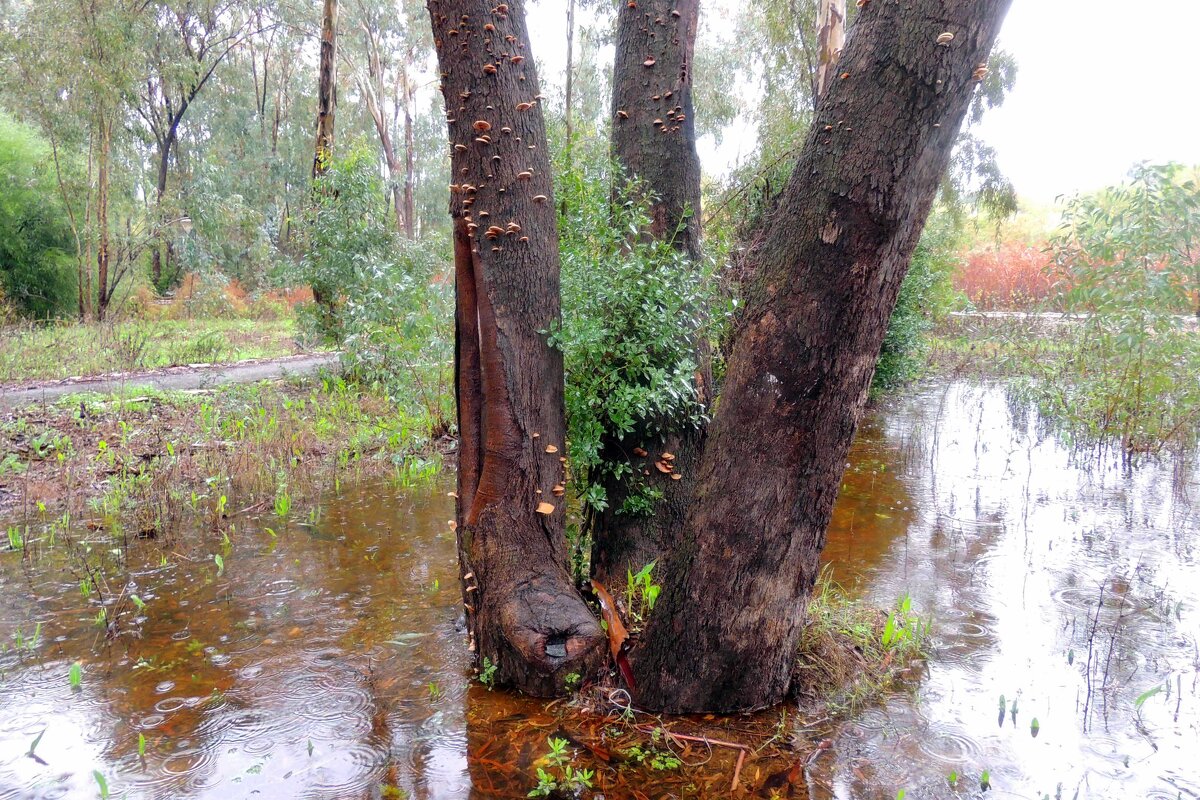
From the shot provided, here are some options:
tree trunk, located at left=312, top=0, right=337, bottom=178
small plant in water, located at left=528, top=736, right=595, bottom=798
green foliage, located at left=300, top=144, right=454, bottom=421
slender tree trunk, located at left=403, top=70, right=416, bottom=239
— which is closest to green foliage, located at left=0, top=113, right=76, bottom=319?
tree trunk, located at left=312, top=0, right=337, bottom=178

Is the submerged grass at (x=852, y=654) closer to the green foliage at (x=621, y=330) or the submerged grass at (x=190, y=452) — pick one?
the green foliage at (x=621, y=330)

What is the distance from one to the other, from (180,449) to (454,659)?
177 inches

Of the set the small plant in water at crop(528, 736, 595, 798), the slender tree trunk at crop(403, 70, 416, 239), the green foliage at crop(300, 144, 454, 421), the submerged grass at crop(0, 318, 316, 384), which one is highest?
the slender tree trunk at crop(403, 70, 416, 239)

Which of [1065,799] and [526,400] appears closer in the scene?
[1065,799]

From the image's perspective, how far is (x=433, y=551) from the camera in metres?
4.90

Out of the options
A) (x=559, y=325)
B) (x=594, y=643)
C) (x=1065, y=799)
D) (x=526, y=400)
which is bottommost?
(x=1065, y=799)

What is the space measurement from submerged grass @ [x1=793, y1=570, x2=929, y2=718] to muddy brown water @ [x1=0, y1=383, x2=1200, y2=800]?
9 centimetres

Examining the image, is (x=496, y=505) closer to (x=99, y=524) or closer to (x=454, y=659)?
(x=454, y=659)

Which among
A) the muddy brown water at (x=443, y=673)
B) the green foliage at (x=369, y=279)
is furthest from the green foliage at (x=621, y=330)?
the green foliage at (x=369, y=279)

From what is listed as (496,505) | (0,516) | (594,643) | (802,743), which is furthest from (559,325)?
(0,516)

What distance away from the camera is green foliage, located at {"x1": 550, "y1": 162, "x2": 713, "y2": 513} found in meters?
3.37

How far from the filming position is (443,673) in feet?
10.9

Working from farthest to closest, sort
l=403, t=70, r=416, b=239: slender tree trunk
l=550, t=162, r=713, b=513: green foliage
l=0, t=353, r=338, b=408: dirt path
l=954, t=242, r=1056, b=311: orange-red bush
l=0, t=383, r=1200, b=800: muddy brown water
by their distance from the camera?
1. l=403, t=70, r=416, b=239: slender tree trunk
2. l=954, t=242, r=1056, b=311: orange-red bush
3. l=0, t=353, r=338, b=408: dirt path
4. l=550, t=162, r=713, b=513: green foliage
5. l=0, t=383, r=1200, b=800: muddy brown water

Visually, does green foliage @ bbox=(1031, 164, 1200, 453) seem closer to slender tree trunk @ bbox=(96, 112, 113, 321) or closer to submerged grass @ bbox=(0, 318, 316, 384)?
submerged grass @ bbox=(0, 318, 316, 384)
